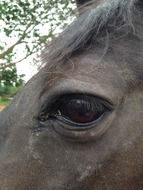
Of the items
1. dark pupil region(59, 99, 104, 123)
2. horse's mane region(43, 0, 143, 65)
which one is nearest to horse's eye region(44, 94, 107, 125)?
dark pupil region(59, 99, 104, 123)

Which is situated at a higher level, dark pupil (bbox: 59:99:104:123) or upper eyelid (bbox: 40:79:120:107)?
upper eyelid (bbox: 40:79:120:107)

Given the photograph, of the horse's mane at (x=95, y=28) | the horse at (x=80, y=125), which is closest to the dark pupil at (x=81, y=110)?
the horse at (x=80, y=125)

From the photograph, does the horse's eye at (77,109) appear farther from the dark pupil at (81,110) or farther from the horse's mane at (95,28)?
the horse's mane at (95,28)

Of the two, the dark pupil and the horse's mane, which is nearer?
the dark pupil

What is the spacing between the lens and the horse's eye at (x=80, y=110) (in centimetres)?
211

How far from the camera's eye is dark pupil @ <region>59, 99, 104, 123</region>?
2.12 meters

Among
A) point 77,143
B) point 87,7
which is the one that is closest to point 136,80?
point 77,143

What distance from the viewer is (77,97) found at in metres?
2.12

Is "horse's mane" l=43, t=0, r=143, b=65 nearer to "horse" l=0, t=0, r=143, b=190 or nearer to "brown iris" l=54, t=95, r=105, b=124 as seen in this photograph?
"horse" l=0, t=0, r=143, b=190

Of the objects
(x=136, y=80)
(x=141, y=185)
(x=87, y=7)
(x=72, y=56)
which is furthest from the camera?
(x=87, y=7)

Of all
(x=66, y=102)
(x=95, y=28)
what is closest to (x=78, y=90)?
(x=66, y=102)

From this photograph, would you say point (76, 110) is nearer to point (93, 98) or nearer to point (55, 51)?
point (93, 98)

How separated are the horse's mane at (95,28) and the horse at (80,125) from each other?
0.02 meters

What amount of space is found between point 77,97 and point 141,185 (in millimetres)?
562
